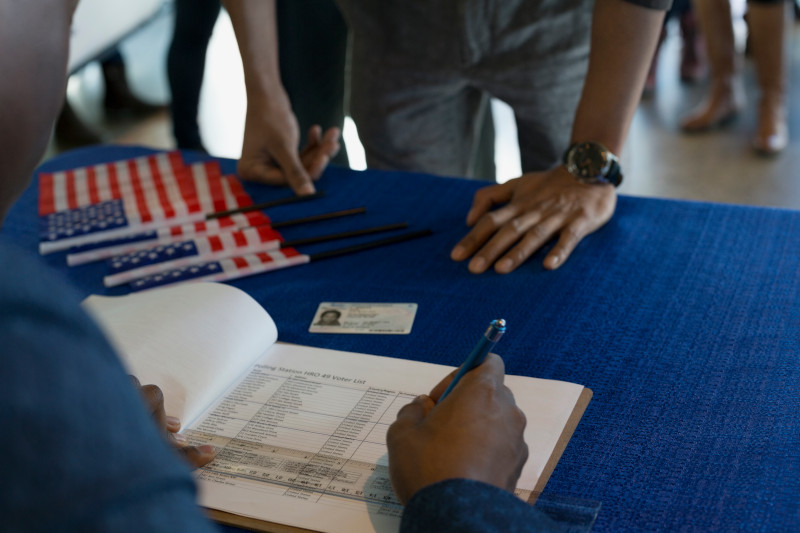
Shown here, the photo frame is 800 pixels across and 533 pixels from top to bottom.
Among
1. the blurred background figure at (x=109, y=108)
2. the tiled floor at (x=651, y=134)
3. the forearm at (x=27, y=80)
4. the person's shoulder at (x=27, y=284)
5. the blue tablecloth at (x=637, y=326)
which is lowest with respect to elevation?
the tiled floor at (x=651, y=134)

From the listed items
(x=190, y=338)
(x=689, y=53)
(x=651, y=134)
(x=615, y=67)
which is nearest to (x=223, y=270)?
(x=190, y=338)

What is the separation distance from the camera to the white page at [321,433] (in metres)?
0.69

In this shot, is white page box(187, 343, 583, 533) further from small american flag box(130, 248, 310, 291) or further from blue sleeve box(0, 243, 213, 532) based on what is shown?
blue sleeve box(0, 243, 213, 532)

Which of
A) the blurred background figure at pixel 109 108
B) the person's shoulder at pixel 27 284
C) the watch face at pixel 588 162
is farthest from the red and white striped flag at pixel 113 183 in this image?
the blurred background figure at pixel 109 108

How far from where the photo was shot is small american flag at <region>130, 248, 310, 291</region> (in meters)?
1.11

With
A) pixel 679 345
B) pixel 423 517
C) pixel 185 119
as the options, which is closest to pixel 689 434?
pixel 679 345

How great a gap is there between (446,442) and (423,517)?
7 cm

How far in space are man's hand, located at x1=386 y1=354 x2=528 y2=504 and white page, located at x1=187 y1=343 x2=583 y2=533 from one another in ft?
0.19

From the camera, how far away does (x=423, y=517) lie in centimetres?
57

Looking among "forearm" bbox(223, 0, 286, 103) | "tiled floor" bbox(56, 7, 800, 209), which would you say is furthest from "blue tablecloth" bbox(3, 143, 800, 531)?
"tiled floor" bbox(56, 7, 800, 209)

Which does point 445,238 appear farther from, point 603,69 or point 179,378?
point 179,378

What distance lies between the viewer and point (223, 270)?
3.67ft

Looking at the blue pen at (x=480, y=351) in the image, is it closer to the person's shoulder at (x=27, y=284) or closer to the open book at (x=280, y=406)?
the open book at (x=280, y=406)

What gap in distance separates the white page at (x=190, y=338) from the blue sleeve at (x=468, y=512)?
33cm
